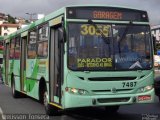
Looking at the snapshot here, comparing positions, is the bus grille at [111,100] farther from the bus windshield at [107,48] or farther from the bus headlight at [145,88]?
the bus windshield at [107,48]

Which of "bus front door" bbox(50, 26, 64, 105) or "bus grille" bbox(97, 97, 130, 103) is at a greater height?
"bus front door" bbox(50, 26, 64, 105)

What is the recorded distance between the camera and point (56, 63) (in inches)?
470

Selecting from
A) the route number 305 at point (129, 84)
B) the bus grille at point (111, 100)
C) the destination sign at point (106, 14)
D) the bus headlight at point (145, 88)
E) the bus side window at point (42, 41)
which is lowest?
the bus grille at point (111, 100)

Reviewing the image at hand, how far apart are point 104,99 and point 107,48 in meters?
1.23

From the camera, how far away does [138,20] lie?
1134 centimetres

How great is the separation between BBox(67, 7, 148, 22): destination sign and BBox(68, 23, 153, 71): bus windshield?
0.21 m

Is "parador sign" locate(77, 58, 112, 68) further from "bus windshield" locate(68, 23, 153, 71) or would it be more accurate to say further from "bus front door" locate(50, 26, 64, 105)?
"bus front door" locate(50, 26, 64, 105)

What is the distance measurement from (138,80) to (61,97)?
194 centimetres

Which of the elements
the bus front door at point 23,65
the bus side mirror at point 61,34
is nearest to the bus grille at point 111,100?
the bus side mirror at point 61,34

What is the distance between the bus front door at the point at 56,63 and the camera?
11.5m

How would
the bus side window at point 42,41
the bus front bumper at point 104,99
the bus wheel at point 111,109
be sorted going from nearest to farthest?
1. the bus front bumper at point 104,99
2. the bus side window at point 42,41
3. the bus wheel at point 111,109

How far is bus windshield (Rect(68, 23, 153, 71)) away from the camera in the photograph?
10.7 metres

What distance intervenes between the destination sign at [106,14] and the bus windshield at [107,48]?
0.21 meters

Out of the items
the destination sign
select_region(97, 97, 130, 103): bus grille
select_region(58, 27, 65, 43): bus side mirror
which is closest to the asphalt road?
select_region(97, 97, 130, 103): bus grille
